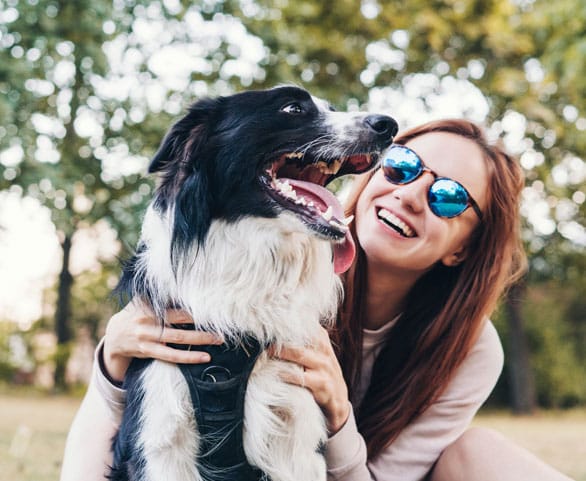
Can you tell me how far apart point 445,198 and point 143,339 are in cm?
128

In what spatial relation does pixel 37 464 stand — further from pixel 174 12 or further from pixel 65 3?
pixel 174 12

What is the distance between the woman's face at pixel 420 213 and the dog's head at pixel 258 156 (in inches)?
12.9

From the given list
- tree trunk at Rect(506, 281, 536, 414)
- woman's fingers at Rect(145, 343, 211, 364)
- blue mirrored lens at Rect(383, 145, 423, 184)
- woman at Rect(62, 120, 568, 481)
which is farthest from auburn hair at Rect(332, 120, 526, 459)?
tree trunk at Rect(506, 281, 536, 414)

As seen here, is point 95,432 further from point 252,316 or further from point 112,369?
point 252,316

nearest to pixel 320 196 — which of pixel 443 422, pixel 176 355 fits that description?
pixel 176 355

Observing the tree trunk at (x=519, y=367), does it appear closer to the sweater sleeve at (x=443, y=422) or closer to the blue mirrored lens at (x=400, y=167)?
the sweater sleeve at (x=443, y=422)

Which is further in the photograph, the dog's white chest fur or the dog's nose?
the dog's nose

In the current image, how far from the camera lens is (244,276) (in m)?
2.39

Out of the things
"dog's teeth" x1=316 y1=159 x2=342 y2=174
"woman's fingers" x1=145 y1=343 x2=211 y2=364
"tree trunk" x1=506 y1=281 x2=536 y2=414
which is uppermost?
"dog's teeth" x1=316 y1=159 x2=342 y2=174

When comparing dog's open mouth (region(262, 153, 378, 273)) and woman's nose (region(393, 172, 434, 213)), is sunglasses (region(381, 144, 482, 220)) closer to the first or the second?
woman's nose (region(393, 172, 434, 213))

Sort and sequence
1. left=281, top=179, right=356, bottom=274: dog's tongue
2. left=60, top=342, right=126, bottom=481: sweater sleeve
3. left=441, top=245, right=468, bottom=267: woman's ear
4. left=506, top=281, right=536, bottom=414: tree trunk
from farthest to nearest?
left=506, top=281, right=536, bottom=414: tree trunk → left=441, top=245, right=468, bottom=267: woman's ear → left=60, top=342, right=126, bottom=481: sweater sleeve → left=281, top=179, right=356, bottom=274: dog's tongue

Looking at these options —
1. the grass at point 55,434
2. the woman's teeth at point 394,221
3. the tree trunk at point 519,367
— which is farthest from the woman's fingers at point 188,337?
the tree trunk at point 519,367

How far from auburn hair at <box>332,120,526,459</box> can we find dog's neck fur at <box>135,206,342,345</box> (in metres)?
0.48

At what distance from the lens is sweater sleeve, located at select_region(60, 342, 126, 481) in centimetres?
244
